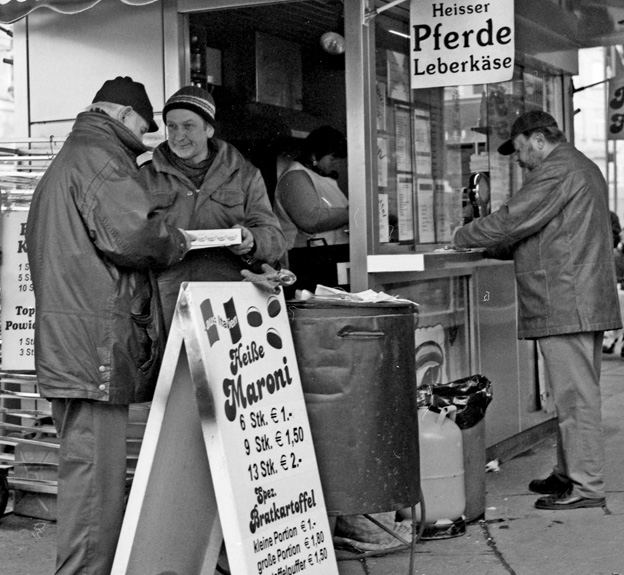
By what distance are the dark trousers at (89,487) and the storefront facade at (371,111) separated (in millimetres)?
1855

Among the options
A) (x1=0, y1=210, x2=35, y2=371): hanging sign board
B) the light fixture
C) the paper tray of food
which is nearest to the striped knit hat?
the paper tray of food

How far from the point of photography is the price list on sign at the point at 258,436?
3.73m

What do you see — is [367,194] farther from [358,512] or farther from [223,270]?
[358,512]

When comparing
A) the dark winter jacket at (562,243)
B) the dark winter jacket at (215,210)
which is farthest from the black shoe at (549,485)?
the dark winter jacket at (215,210)

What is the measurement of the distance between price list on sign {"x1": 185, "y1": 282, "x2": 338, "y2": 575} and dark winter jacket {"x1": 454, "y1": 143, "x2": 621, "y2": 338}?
6.60 feet

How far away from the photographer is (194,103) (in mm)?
4816

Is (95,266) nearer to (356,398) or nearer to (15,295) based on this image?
(356,398)

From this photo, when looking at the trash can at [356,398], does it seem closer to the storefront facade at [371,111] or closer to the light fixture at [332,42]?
the storefront facade at [371,111]

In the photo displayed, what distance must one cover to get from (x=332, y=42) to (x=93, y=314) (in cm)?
371

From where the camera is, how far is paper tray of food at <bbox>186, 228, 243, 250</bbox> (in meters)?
4.15

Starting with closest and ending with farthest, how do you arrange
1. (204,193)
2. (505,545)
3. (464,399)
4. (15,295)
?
(204,193)
(505,545)
(464,399)
(15,295)

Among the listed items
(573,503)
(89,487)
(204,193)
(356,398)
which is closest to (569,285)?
(573,503)

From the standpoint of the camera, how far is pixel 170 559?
393 centimetres

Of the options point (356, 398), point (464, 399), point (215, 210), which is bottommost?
point (464, 399)
